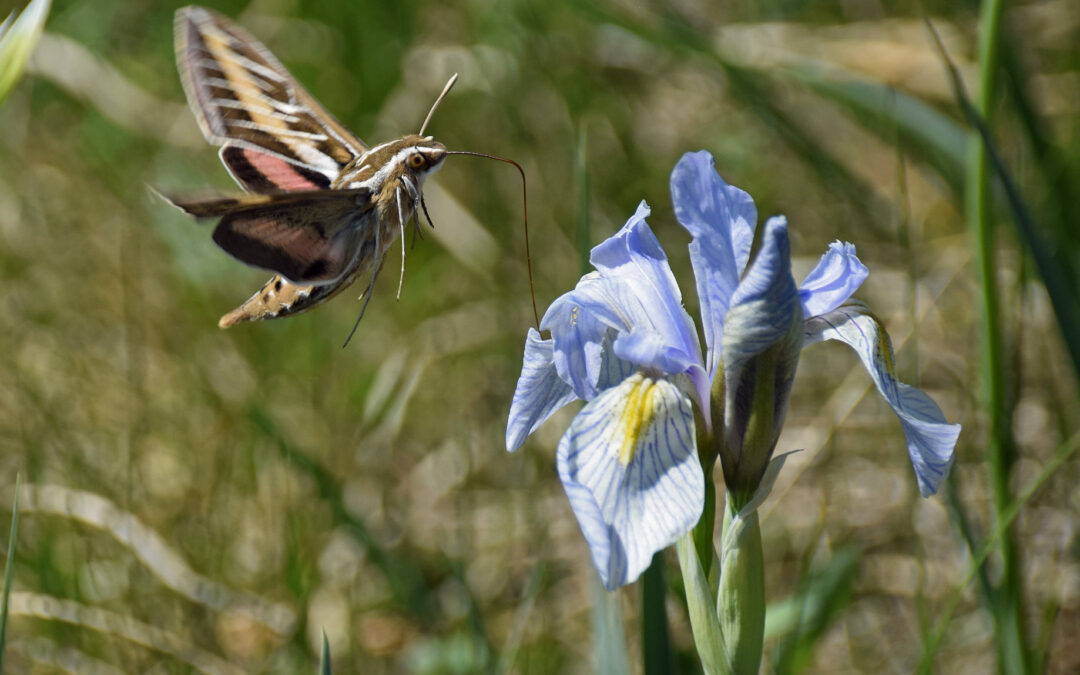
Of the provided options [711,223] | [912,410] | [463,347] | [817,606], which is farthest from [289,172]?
[463,347]

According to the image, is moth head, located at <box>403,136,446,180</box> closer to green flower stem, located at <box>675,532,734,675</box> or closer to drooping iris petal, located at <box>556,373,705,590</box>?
drooping iris petal, located at <box>556,373,705,590</box>

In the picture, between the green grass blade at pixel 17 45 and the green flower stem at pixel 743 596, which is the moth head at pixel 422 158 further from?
the green flower stem at pixel 743 596

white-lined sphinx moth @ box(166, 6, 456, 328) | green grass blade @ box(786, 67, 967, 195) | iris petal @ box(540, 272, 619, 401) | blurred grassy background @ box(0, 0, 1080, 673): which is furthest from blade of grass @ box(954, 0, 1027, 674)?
white-lined sphinx moth @ box(166, 6, 456, 328)

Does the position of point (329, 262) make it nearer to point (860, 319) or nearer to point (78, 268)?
point (860, 319)

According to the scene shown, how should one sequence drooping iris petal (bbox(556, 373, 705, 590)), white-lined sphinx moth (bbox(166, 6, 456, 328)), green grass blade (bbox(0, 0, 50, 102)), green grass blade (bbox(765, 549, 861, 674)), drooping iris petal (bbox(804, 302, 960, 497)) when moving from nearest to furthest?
1. drooping iris petal (bbox(556, 373, 705, 590))
2. drooping iris petal (bbox(804, 302, 960, 497))
3. green grass blade (bbox(0, 0, 50, 102))
4. white-lined sphinx moth (bbox(166, 6, 456, 328))
5. green grass blade (bbox(765, 549, 861, 674))

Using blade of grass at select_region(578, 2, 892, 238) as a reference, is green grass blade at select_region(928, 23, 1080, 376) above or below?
below

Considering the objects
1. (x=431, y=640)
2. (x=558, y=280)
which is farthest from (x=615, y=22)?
(x=431, y=640)

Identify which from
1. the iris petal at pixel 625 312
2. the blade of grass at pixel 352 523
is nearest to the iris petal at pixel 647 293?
the iris petal at pixel 625 312
